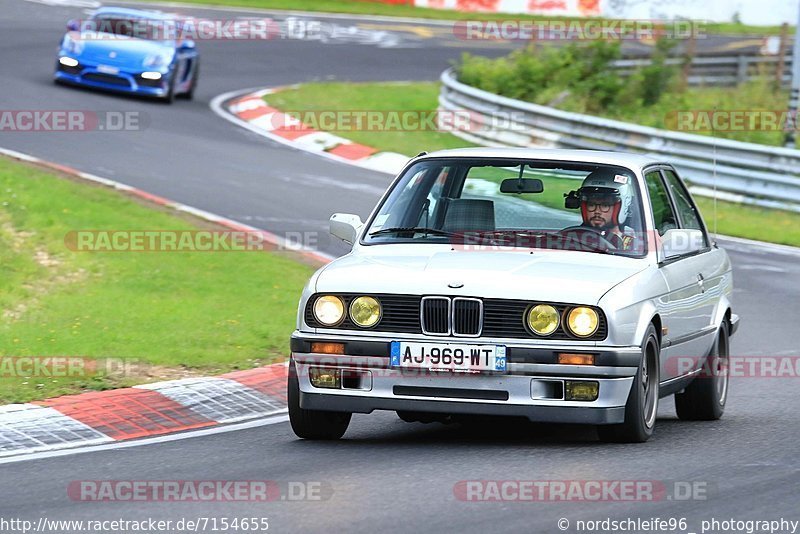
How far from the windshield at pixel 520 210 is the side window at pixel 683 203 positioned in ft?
2.51

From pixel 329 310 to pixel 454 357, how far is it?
72cm

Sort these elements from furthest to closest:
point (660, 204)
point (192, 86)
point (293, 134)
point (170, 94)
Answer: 1. point (192, 86)
2. point (170, 94)
3. point (293, 134)
4. point (660, 204)

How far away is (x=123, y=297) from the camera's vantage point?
38.6ft

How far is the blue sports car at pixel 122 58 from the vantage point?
2319 centimetres

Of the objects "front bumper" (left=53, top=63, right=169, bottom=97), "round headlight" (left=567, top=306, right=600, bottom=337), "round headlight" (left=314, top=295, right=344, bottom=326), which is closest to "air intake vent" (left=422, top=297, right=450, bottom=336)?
"round headlight" (left=314, top=295, right=344, bottom=326)

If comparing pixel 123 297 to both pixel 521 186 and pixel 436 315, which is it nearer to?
pixel 521 186

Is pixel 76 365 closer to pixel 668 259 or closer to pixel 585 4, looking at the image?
pixel 668 259

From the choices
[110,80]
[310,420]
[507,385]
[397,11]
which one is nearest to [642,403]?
[507,385]

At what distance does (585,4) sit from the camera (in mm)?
42875

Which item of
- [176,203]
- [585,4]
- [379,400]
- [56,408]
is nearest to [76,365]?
[56,408]

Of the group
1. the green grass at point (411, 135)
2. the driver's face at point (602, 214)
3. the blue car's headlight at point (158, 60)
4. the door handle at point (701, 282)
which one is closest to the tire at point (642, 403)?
the driver's face at point (602, 214)

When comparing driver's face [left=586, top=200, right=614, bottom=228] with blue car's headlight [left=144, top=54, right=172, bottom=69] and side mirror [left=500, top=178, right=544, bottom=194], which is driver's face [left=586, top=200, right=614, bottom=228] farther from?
blue car's headlight [left=144, top=54, right=172, bottom=69]

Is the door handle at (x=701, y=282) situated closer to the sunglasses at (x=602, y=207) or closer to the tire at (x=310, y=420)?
the sunglasses at (x=602, y=207)

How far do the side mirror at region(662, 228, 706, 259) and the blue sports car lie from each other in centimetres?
1589
